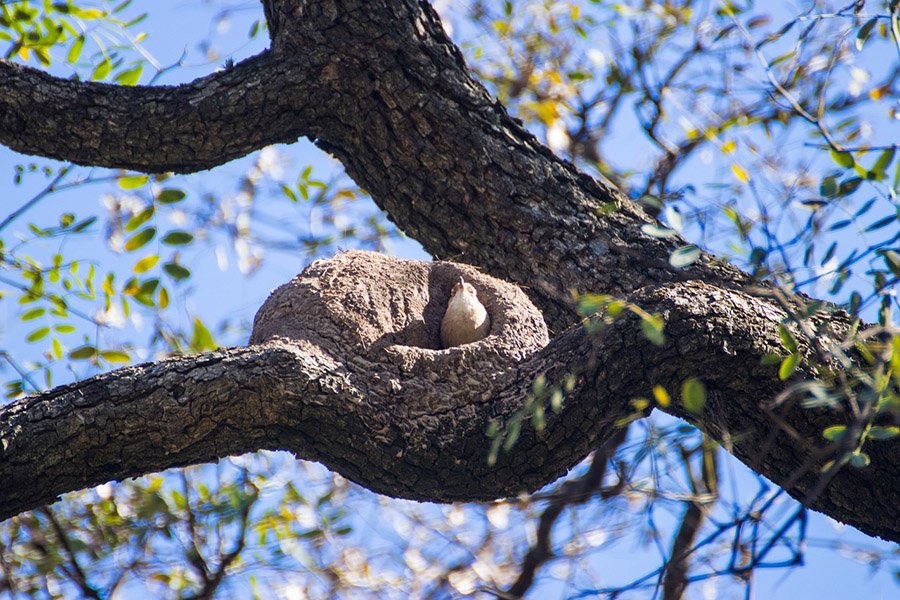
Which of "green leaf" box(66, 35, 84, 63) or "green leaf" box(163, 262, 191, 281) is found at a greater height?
"green leaf" box(66, 35, 84, 63)

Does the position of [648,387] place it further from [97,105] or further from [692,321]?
[97,105]

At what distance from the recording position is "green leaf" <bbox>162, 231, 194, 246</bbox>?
3.78 metres

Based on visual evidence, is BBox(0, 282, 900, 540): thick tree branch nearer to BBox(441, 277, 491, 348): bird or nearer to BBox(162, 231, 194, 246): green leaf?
BBox(441, 277, 491, 348): bird

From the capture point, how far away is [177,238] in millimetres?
3787

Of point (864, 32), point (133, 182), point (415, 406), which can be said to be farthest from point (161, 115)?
point (864, 32)

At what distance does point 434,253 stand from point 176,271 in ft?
3.26

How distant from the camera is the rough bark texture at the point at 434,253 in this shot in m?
2.97

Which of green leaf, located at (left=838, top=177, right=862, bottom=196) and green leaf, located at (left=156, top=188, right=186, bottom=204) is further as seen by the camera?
green leaf, located at (left=156, top=188, right=186, bottom=204)

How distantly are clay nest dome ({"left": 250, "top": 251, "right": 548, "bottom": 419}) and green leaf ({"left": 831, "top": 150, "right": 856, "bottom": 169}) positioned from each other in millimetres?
1215

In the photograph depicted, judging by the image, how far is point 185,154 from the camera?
13.0 feet

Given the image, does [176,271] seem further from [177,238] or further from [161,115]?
[161,115]

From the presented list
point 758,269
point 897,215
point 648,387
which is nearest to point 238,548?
point 648,387

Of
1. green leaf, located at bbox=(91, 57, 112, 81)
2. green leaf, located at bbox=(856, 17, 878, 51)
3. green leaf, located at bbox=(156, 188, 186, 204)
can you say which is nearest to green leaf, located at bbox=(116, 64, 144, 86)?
green leaf, located at bbox=(91, 57, 112, 81)

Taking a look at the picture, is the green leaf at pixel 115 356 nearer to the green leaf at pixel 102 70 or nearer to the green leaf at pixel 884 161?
the green leaf at pixel 102 70
